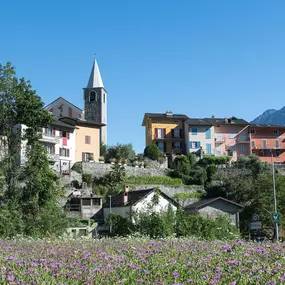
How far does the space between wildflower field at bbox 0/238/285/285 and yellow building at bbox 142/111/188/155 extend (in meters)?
66.5

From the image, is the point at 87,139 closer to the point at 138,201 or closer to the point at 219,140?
the point at 219,140

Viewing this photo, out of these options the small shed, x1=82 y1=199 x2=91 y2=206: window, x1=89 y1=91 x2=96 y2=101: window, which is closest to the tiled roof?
x1=82 y1=199 x2=91 y2=206: window

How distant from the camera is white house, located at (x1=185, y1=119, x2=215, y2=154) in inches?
2965

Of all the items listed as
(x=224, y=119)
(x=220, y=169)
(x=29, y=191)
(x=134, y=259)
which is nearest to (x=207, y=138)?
(x=224, y=119)

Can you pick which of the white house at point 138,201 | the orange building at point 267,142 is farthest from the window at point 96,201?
the orange building at point 267,142

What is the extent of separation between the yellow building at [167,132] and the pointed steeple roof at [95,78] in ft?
65.6

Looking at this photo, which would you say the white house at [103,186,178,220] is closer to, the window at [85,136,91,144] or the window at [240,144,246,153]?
the window at [85,136,91,144]

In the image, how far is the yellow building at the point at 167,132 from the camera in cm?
7725

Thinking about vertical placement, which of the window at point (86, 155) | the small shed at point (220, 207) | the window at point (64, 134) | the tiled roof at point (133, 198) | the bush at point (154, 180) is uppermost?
the window at point (64, 134)

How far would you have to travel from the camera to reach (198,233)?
2234cm

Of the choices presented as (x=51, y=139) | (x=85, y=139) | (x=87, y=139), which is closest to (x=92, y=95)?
(x=87, y=139)

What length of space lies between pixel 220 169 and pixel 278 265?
2232 inches

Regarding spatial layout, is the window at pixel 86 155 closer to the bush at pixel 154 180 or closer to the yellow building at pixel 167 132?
the bush at pixel 154 180

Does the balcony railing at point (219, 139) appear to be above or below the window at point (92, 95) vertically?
below
